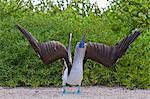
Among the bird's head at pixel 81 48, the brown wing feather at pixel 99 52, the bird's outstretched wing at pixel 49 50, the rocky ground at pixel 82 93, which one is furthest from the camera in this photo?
the rocky ground at pixel 82 93

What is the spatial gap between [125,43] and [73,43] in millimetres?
2376

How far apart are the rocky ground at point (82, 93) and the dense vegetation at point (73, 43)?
0.24 metres

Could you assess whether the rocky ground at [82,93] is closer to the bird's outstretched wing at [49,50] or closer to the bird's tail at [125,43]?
the bird's outstretched wing at [49,50]

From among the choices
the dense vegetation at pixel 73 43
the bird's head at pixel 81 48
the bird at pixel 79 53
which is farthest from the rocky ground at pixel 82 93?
the bird's head at pixel 81 48

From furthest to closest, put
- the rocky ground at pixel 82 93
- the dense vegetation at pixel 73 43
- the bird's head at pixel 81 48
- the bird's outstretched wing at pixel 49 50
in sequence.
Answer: the dense vegetation at pixel 73 43 → the rocky ground at pixel 82 93 → the bird's head at pixel 81 48 → the bird's outstretched wing at pixel 49 50

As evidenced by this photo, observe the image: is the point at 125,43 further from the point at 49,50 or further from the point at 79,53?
the point at 49,50

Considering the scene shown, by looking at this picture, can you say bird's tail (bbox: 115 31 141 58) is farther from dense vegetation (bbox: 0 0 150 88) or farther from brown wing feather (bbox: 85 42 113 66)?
dense vegetation (bbox: 0 0 150 88)

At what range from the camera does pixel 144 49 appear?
7930 mm

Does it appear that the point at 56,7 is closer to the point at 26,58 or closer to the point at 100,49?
the point at 26,58

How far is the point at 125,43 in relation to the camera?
5473 millimetres

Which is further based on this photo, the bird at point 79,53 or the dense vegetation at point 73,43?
the dense vegetation at point 73,43

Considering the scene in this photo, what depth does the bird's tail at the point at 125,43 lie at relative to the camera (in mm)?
5418

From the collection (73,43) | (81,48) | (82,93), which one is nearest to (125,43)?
(81,48)

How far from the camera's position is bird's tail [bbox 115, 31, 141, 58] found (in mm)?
5418
